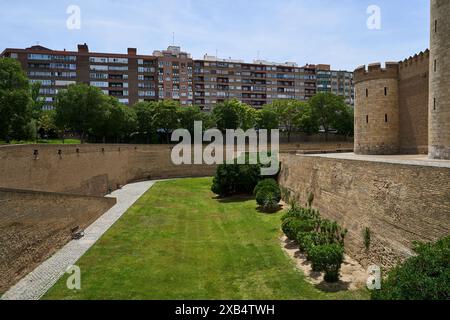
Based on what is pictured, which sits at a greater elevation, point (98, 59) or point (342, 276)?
point (98, 59)

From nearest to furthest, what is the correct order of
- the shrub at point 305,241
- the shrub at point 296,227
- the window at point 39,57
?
the shrub at point 305,241
the shrub at point 296,227
the window at point 39,57

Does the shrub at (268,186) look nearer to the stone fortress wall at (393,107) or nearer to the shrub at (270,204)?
the shrub at (270,204)

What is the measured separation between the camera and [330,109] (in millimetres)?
60469

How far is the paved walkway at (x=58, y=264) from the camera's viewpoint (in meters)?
13.2

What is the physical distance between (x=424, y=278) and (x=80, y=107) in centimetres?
4442

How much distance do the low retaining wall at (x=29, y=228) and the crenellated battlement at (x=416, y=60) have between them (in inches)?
1013

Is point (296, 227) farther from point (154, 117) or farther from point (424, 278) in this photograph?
point (154, 117)

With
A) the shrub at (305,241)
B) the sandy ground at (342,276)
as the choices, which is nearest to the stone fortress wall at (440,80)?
the sandy ground at (342,276)

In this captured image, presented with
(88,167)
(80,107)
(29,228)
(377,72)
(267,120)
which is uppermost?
(377,72)

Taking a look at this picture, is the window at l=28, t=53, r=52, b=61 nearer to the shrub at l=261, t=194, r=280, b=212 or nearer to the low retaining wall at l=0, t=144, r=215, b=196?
the low retaining wall at l=0, t=144, r=215, b=196

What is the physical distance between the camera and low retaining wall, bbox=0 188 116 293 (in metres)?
13.6

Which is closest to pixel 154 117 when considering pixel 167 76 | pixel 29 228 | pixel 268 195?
pixel 167 76

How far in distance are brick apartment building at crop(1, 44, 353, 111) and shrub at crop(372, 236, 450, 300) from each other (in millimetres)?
71696
